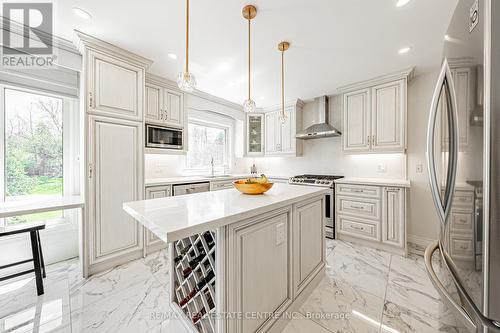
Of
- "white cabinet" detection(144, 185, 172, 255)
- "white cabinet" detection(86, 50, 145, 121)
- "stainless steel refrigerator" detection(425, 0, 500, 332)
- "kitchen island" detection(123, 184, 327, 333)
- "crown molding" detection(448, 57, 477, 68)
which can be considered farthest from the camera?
"white cabinet" detection(144, 185, 172, 255)

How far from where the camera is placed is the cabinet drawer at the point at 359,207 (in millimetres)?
2738

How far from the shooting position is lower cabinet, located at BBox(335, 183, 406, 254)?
257 centimetres

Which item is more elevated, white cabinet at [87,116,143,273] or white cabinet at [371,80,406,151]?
white cabinet at [371,80,406,151]

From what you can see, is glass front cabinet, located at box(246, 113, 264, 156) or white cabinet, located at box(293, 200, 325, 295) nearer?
white cabinet, located at box(293, 200, 325, 295)

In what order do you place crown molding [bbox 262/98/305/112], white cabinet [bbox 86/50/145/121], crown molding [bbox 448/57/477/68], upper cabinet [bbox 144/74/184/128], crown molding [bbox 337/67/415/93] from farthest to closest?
crown molding [bbox 262/98/305/112], upper cabinet [bbox 144/74/184/128], crown molding [bbox 337/67/415/93], white cabinet [bbox 86/50/145/121], crown molding [bbox 448/57/477/68]

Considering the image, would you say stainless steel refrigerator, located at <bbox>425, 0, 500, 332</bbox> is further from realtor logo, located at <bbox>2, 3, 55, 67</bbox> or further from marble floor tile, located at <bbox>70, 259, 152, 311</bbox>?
realtor logo, located at <bbox>2, 3, 55, 67</bbox>

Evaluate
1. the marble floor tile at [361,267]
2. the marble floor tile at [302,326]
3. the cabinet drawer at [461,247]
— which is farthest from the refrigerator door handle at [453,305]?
the marble floor tile at [361,267]

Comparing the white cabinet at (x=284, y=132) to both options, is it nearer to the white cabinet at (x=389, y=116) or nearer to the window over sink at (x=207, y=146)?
A: the window over sink at (x=207, y=146)

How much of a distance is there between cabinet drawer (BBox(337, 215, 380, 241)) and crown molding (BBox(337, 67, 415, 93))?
2101 millimetres

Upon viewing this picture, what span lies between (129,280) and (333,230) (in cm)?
286

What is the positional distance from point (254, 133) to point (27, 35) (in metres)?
3.61

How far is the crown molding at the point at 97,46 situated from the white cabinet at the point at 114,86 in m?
0.05

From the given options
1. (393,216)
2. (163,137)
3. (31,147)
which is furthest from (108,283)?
(393,216)

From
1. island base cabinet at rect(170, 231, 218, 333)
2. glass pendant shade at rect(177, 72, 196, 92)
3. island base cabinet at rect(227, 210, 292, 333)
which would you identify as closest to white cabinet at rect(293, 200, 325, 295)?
island base cabinet at rect(227, 210, 292, 333)
